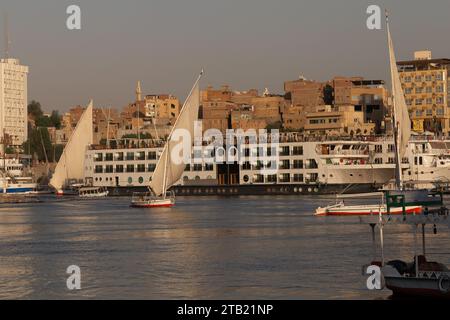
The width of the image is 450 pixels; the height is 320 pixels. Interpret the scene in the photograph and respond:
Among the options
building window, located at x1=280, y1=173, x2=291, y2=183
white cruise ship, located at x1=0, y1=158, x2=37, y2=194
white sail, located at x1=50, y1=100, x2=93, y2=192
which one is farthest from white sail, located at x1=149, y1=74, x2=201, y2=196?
white cruise ship, located at x1=0, y1=158, x2=37, y2=194

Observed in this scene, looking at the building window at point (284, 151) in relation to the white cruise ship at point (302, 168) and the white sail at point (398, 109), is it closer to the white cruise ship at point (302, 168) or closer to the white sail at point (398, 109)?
the white cruise ship at point (302, 168)

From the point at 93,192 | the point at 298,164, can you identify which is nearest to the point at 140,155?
the point at 93,192

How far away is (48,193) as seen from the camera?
6658 inches

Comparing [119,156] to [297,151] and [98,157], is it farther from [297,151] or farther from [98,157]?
[297,151]

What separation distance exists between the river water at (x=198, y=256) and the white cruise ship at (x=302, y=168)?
49.2 m

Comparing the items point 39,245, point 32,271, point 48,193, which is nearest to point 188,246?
point 39,245

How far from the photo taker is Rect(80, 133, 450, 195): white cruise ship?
126 metres

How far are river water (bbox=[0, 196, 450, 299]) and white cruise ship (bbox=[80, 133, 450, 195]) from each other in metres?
49.2

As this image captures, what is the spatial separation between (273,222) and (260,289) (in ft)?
115

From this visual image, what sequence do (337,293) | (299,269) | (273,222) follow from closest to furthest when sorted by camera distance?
1. (337,293)
2. (299,269)
3. (273,222)

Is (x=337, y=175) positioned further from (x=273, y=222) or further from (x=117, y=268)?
(x=117, y=268)

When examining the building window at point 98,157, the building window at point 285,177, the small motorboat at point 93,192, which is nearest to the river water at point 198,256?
the building window at point 285,177

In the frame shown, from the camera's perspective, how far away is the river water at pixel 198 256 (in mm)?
36000
